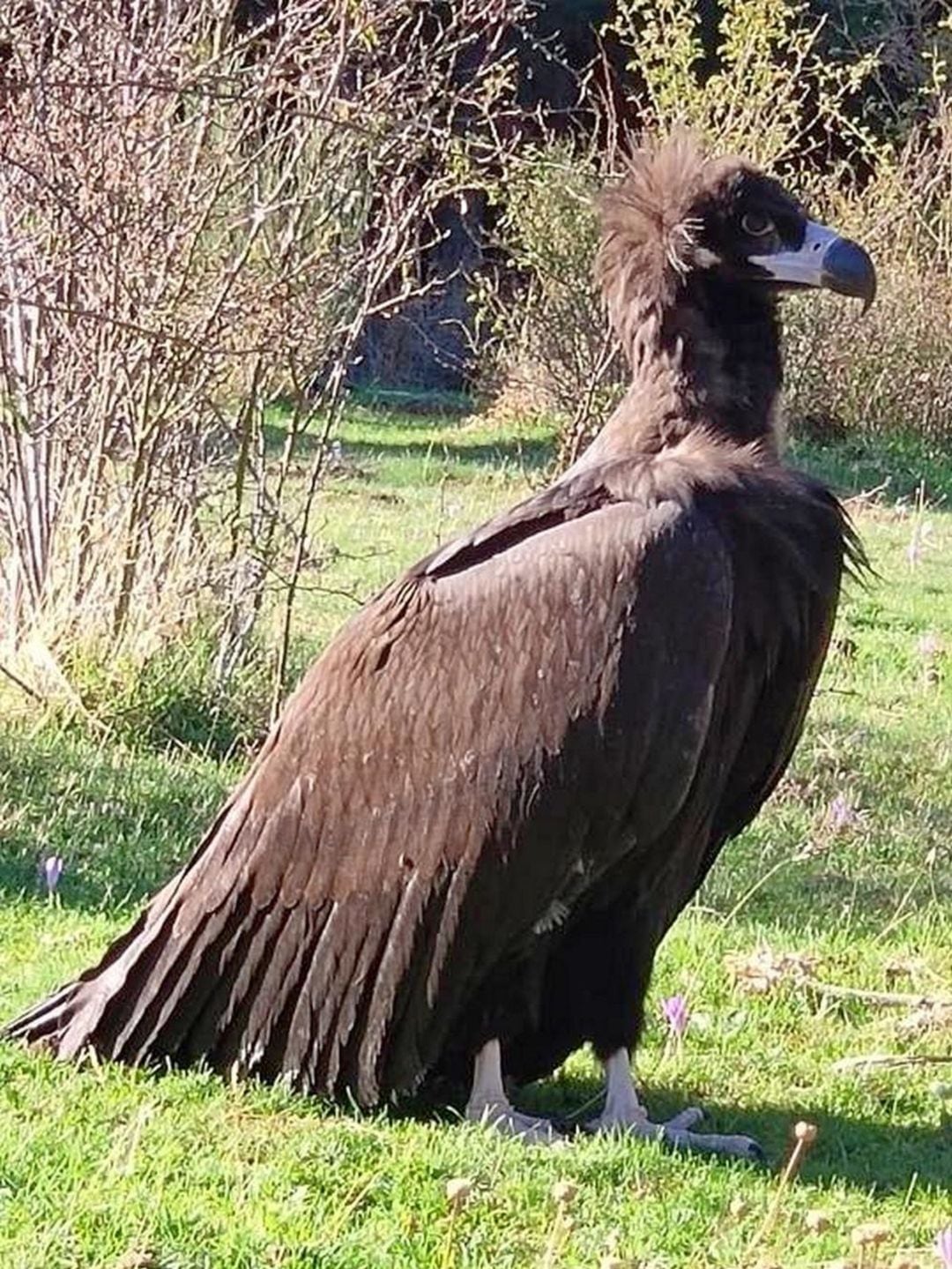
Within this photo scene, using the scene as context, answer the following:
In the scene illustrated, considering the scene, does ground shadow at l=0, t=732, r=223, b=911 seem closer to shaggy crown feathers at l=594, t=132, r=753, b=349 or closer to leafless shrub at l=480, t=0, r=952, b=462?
shaggy crown feathers at l=594, t=132, r=753, b=349

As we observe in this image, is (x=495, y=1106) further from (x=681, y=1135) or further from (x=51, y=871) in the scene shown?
(x=51, y=871)

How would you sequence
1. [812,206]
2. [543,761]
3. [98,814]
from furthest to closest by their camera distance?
[812,206]
[98,814]
[543,761]

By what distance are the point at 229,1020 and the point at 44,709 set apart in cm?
341

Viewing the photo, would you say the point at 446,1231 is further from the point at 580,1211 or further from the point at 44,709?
the point at 44,709

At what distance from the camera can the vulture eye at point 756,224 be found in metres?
4.68

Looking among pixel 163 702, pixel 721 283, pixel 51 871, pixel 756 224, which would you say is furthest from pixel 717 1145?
pixel 163 702

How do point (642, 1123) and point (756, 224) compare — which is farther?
point (756, 224)

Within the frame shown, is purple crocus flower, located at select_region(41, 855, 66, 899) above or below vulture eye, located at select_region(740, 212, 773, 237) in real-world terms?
below

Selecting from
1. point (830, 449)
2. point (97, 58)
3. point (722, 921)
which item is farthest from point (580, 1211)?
point (830, 449)

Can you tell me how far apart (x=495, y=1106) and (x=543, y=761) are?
0.76m

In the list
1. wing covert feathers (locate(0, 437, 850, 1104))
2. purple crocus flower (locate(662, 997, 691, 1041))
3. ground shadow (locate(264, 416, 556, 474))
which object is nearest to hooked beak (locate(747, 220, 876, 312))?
wing covert feathers (locate(0, 437, 850, 1104))

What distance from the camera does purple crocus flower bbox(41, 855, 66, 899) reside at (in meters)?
5.68

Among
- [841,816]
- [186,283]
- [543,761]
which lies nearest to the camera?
[543,761]

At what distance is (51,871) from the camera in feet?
18.6
